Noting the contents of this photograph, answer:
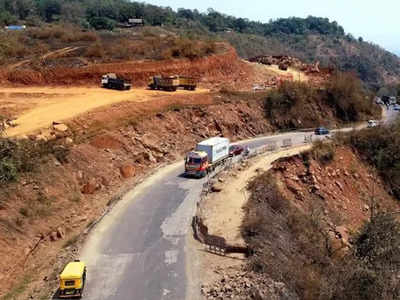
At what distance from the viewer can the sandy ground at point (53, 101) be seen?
35.8 meters

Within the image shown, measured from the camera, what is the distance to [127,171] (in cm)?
3438

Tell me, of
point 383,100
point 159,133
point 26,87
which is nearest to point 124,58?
point 26,87

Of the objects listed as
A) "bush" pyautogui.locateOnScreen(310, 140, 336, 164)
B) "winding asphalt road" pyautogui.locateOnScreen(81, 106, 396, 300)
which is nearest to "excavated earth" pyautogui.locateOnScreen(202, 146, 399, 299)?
"bush" pyautogui.locateOnScreen(310, 140, 336, 164)

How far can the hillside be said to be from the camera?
101562mm

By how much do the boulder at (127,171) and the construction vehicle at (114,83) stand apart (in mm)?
15173

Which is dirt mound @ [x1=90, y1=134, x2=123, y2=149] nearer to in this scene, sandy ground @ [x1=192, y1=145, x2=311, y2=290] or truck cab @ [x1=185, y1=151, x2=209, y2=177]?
truck cab @ [x1=185, y1=151, x2=209, y2=177]

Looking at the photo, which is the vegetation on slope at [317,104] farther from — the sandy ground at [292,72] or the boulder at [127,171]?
the boulder at [127,171]

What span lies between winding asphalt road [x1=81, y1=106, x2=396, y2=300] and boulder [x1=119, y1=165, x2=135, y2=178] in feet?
6.18

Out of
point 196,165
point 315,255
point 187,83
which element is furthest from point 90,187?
point 187,83

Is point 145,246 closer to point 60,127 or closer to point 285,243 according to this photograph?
point 285,243

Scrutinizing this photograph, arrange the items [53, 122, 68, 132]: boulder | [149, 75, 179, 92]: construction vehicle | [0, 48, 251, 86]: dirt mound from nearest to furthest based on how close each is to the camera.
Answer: [53, 122, 68, 132]: boulder
[149, 75, 179, 92]: construction vehicle
[0, 48, 251, 86]: dirt mound

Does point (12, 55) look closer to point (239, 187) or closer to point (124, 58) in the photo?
point (124, 58)

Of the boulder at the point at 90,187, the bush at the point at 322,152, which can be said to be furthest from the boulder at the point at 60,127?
the bush at the point at 322,152

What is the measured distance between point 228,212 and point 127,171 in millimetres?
10035
